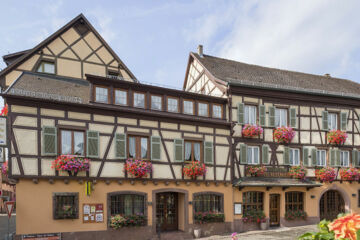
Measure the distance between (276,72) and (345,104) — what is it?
17.1 feet

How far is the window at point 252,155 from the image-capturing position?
18281 millimetres

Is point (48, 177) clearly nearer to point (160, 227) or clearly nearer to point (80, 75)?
point (160, 227)

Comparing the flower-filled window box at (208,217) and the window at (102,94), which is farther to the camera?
the flower-filled window box at (208,217)

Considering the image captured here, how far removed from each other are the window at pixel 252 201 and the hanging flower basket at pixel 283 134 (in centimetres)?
351

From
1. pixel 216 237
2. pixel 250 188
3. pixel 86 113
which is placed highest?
pixel 86 113

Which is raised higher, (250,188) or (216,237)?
(250,188)

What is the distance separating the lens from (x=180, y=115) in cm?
1652

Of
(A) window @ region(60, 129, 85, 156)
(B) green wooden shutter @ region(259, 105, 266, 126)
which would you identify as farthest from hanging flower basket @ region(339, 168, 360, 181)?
(A) window @ region(60, 129, 85, 156)

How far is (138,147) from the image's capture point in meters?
15.2

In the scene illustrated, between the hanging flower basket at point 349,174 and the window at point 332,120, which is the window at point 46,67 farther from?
the hanging flower basket at point 349,174

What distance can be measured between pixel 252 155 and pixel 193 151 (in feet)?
13.2

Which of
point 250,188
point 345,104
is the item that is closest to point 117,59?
point 250,188

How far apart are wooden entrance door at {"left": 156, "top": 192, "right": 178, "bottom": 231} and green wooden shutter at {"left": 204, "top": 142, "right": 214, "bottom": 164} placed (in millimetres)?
2585

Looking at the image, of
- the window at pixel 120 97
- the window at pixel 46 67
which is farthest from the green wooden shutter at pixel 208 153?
the window at pixel 46 67
